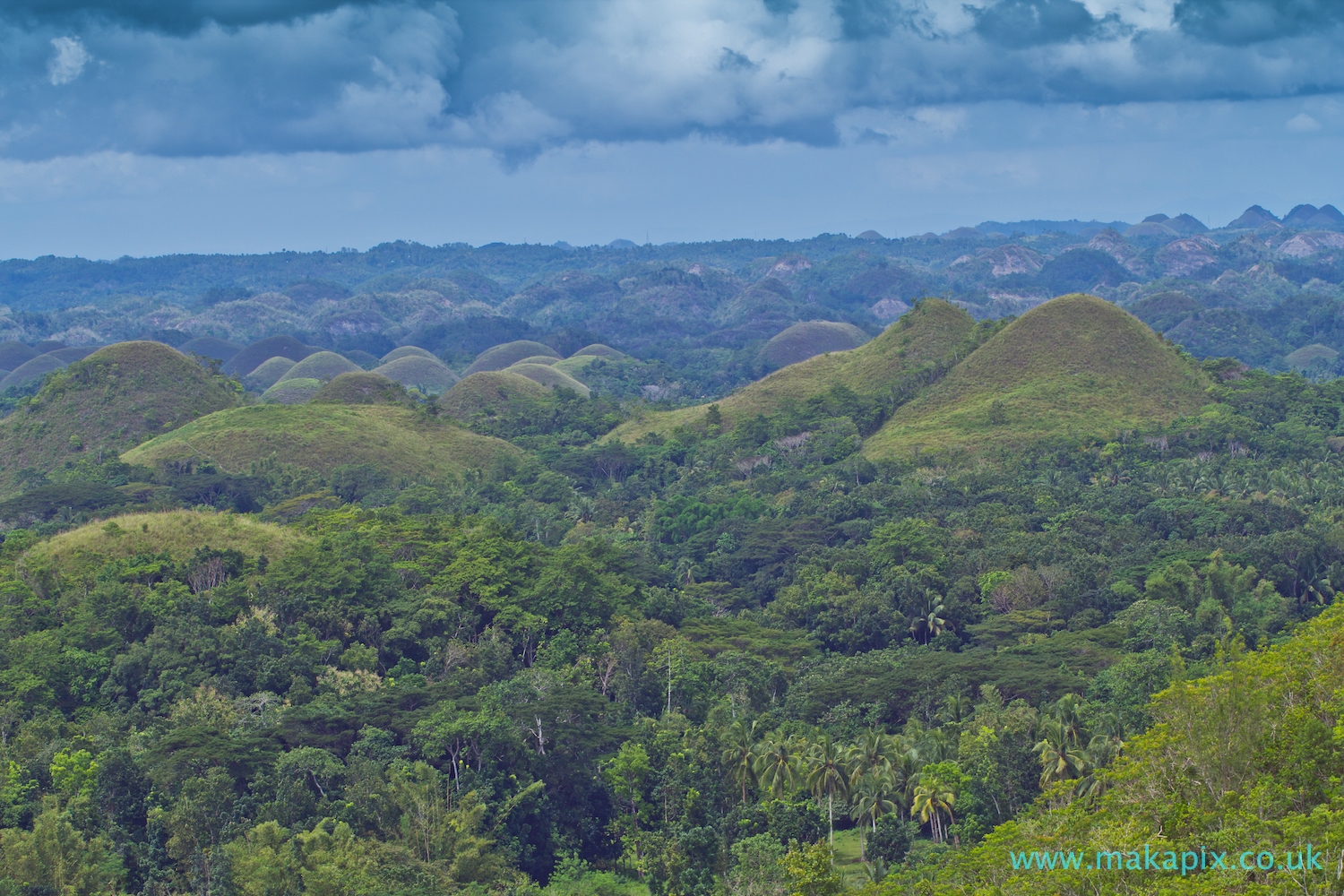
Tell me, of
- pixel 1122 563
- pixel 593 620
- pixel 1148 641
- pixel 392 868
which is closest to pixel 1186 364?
pixel 1122 563

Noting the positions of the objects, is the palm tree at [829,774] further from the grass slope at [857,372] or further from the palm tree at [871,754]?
the grass slope at [857,372]

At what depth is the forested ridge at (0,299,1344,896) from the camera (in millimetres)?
30312

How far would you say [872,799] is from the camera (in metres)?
34.1

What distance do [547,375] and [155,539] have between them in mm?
121018

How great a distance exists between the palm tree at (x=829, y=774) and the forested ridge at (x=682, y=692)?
0.34ft

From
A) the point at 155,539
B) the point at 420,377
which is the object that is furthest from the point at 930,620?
the point at 420,377

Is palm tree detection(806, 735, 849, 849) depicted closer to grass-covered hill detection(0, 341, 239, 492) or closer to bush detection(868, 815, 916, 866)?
bush detection(868, 815, 916, 866)

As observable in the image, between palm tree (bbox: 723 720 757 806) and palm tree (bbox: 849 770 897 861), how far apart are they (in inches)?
130

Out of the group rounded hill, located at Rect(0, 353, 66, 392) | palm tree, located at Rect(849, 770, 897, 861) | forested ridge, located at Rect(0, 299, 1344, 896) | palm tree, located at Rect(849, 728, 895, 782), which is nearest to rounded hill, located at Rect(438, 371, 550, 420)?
forested ridge, located at Rect(0, 299, 1344, 896)

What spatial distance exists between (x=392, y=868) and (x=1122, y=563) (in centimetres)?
3899

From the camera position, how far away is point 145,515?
2213 inches

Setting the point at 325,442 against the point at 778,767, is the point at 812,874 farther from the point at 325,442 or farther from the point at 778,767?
the point at 325,442

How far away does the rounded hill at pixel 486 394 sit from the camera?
129750 mm

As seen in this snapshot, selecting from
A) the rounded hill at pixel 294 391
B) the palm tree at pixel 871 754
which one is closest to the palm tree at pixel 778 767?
the palm tree at pixel 871 754
